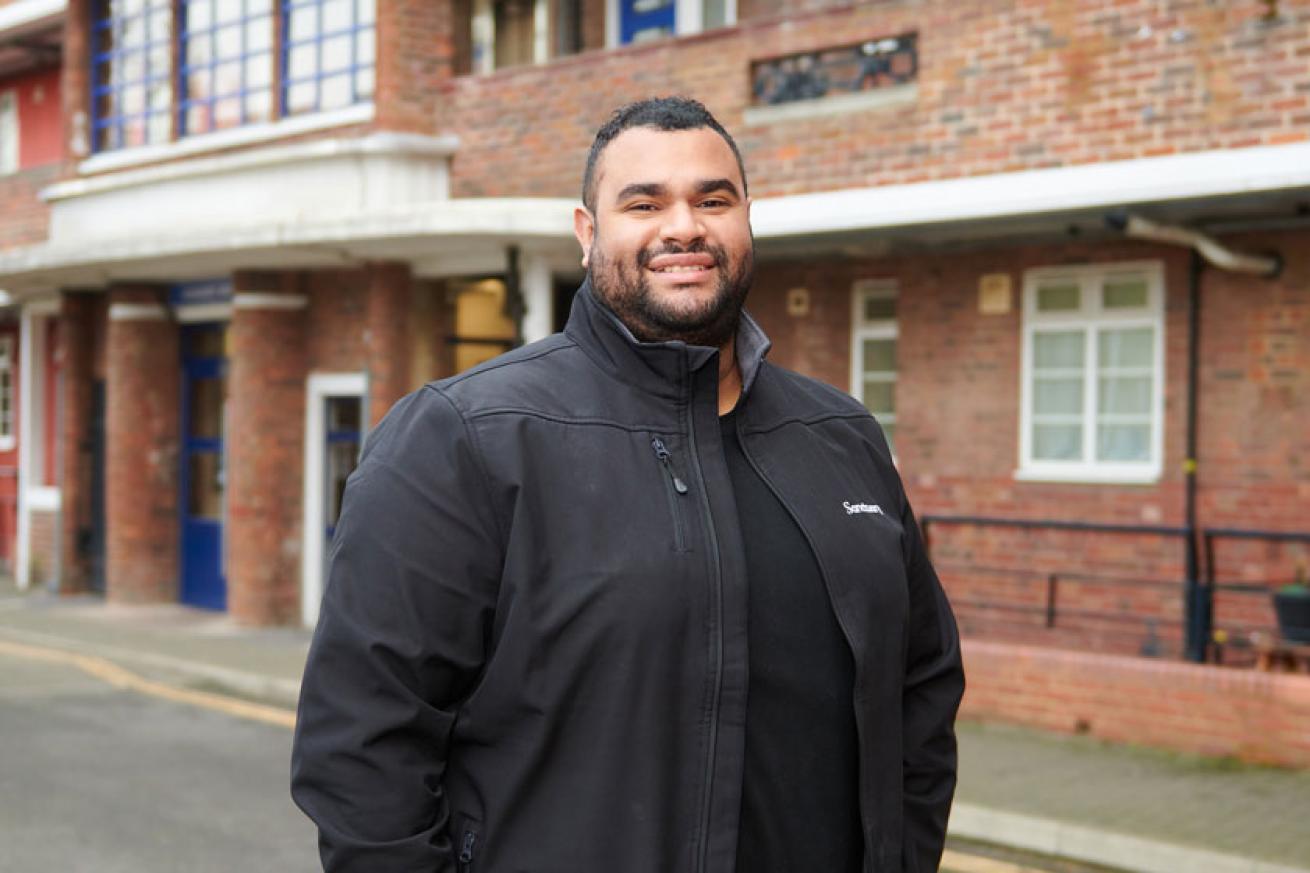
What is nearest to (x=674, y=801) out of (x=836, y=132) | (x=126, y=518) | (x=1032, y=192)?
(x=1032, y=192)

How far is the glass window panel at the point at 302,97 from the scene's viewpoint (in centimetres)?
1476

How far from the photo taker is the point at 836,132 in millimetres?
11266

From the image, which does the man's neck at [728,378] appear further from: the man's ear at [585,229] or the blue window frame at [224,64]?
the blue window frame at [224,64]

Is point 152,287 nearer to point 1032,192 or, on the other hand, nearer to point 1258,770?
point 1032,192

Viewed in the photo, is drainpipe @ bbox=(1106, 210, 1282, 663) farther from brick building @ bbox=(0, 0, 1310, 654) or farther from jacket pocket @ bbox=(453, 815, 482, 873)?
jacket pocket @ bbox=(453, 815, 482, 873)

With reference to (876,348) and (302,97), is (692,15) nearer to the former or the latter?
(876,348)

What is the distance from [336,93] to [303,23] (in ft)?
2.68

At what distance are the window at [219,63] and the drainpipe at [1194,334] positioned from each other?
7425 mm

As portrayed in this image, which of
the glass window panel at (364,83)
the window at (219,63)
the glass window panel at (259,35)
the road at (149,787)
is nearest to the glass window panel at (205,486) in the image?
the window at (219,63)

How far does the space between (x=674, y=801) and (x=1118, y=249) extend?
8553mm

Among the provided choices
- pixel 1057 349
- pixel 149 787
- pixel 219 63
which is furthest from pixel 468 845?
pixel 219 63

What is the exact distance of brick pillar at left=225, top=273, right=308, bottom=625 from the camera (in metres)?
14.9

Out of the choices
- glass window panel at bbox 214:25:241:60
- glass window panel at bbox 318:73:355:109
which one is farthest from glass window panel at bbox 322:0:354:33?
glass window panel at bbox 214:25:241:60

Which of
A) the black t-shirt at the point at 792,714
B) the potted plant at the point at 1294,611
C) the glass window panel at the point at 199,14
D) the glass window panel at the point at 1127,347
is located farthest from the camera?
the glass window panel at the point at 199,14
